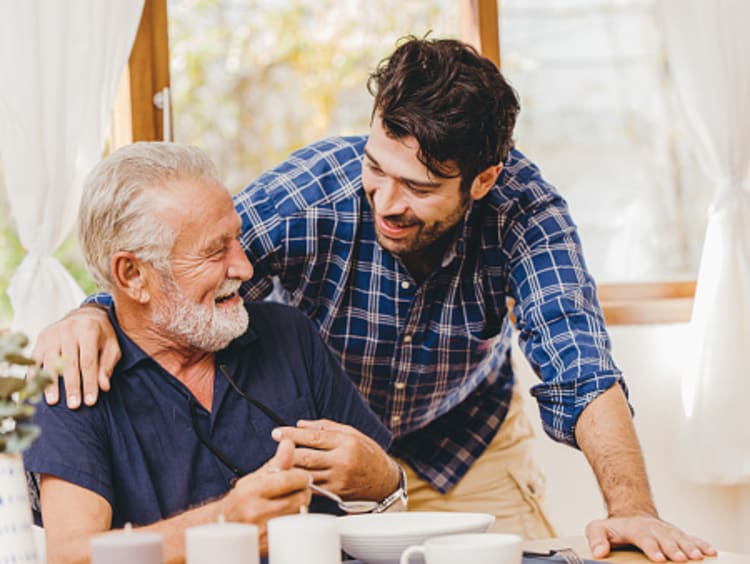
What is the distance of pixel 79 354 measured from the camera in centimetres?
178

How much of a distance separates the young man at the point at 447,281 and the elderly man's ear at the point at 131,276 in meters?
0.09

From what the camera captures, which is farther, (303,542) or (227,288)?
(227,288)

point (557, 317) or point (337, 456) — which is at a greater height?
point (557, 317)

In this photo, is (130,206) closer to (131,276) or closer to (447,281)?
(131,276)

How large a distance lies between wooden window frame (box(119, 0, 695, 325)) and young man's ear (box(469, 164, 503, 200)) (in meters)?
1.14

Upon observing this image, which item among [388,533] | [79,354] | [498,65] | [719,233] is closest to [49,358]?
[79,354]

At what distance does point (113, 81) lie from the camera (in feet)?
9.48

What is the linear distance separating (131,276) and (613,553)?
0.92 meters

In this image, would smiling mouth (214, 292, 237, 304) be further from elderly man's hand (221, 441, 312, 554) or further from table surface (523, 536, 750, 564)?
table surface (523, 536, 750, 564)

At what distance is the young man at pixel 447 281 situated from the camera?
2.12 m

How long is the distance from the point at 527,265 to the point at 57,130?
1.30 m

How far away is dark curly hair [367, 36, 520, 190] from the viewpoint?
213 cm

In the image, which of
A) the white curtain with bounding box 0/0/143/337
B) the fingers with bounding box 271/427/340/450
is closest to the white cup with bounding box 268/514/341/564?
the fingers with bounding box 271/427/340/450

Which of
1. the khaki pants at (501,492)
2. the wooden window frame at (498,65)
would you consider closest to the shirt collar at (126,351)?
the khaki pants at (501,492)
